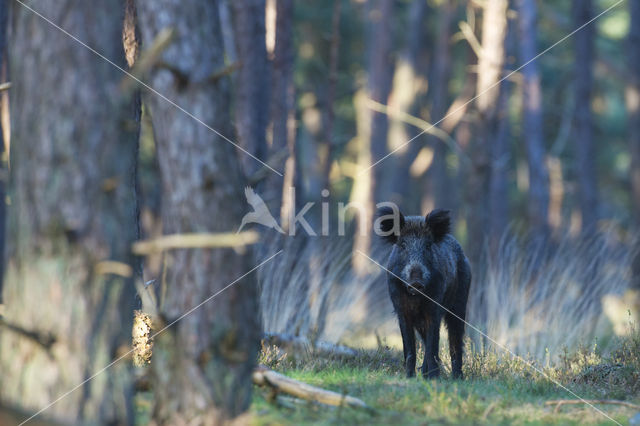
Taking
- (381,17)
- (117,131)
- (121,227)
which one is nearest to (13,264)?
(121,227)

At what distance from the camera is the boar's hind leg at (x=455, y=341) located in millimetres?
7945

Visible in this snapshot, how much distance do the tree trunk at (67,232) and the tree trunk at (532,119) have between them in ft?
60.1

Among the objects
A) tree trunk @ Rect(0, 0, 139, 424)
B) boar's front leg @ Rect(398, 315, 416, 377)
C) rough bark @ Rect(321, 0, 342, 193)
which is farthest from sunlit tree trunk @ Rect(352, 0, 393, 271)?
tree trunk @ Rect(0, 0, 139, 424)

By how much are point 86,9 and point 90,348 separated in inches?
72.0

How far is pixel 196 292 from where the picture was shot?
4.46 meters

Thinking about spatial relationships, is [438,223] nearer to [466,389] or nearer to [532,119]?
[466,389]

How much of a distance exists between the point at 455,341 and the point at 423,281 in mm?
1053

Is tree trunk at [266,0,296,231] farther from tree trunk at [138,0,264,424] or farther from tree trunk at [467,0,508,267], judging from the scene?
tree trunk at [138,0,264,424]

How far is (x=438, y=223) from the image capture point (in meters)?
8.00

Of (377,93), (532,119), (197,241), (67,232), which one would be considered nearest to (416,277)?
(197,241)

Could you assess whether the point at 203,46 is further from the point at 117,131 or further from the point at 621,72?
the point at 621,72

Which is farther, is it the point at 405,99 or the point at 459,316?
the point at 405,99

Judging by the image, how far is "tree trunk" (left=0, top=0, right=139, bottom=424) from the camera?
415cm

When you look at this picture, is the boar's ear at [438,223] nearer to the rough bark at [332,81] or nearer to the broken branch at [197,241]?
the broken branch at [197,241]
